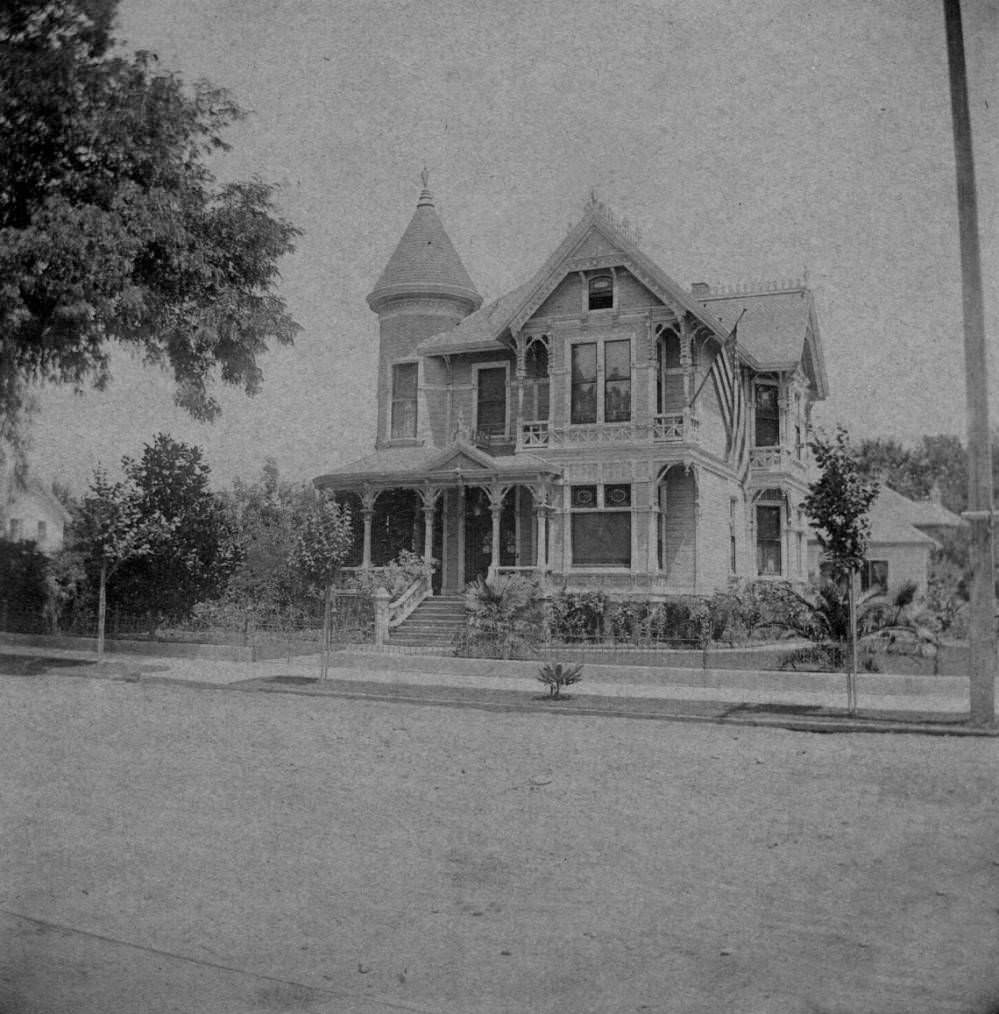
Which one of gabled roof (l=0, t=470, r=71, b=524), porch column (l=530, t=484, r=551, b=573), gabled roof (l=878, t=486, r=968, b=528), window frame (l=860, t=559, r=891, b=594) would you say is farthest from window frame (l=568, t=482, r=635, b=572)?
gabled roof (l=0, t=470, r=71, b=524)

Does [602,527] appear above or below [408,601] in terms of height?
above

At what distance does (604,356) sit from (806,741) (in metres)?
10.8

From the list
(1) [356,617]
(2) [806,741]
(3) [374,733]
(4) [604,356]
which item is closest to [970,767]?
(2) [806,741]

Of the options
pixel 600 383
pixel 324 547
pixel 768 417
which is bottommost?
pixel 324 547

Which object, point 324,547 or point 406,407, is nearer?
point 324,547

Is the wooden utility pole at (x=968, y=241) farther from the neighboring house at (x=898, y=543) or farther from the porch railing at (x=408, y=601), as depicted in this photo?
the porch railing at (x=408, y=601)

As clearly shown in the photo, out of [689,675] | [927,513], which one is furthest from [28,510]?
[689,675]

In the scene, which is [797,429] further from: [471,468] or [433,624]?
[433,624]

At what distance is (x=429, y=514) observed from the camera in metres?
16.9

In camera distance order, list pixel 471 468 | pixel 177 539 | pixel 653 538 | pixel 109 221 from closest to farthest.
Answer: pixel 109 221 → pixel 177 539 → pixel 653 538 → pixel 471 468

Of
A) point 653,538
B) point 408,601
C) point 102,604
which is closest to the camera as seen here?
point 102,604

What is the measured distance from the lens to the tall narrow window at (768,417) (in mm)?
18531

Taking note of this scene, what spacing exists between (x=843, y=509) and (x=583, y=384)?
8.66 meters

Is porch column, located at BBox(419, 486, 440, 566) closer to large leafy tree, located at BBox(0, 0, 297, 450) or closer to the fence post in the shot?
the fence post
